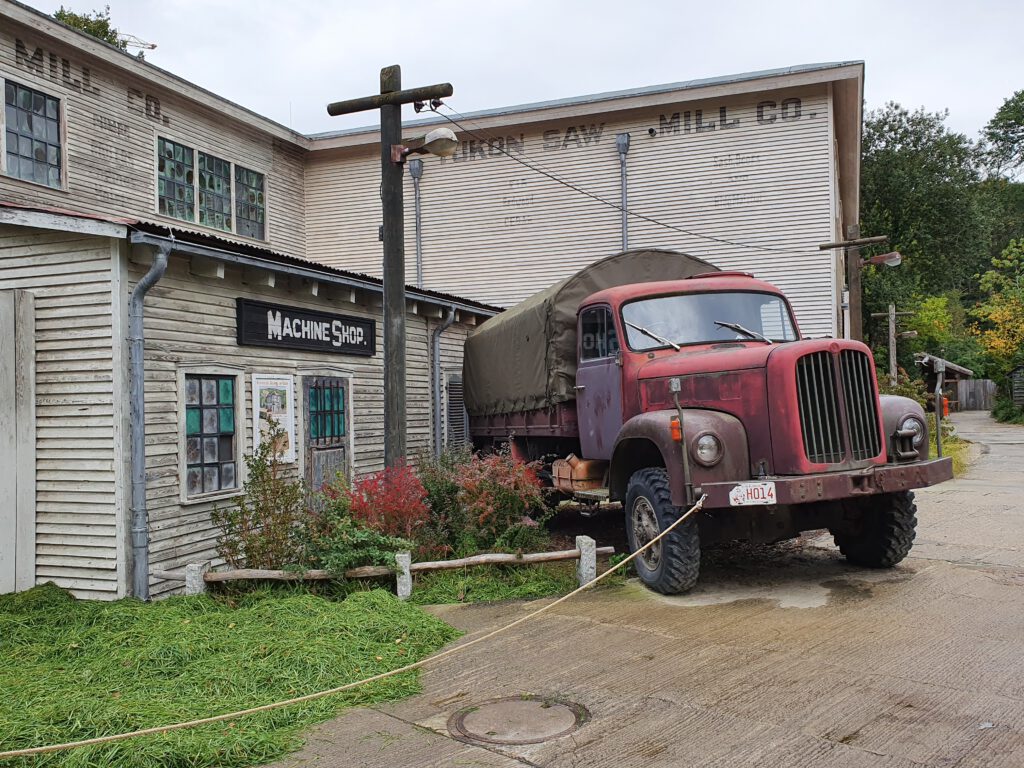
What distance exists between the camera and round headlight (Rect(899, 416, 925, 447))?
23.9 ft

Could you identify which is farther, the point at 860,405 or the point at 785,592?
the point at 785,592

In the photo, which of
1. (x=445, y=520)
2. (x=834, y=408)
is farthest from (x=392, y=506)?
(x=834, y=408)

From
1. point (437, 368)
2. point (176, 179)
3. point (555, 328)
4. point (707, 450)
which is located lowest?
point (707, 450)

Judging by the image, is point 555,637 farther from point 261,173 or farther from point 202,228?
point 261,173

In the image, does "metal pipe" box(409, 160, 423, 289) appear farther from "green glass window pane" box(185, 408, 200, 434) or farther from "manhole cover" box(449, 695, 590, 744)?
"manhole cover" box(449, 695, 590, 744)

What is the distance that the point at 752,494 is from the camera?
642cm

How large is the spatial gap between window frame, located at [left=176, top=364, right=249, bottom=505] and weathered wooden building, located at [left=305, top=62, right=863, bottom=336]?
441 inches

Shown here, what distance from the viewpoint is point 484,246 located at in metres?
20.0

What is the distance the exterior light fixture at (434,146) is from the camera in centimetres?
881

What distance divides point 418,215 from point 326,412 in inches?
430

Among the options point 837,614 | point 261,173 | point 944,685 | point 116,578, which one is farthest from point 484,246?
point 944,685

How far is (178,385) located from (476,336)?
225 inches

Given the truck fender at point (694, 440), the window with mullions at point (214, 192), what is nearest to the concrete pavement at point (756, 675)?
the truck fender at point (694, 440)

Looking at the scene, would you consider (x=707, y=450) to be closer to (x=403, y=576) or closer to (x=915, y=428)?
(x=915, y=428)
